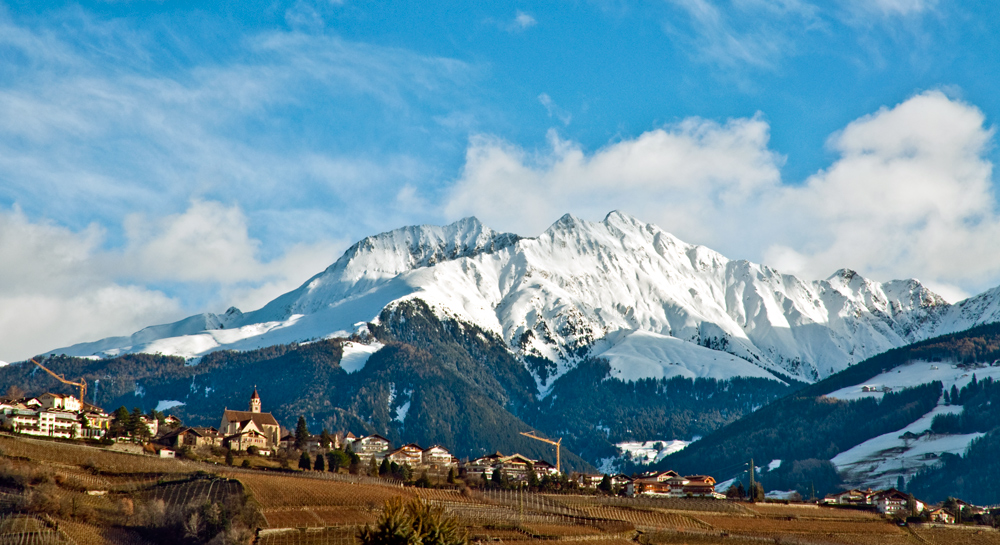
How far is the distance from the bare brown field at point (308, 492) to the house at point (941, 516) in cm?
9587

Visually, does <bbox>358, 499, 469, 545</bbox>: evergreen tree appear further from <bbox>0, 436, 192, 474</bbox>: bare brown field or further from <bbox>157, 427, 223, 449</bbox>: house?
<bbox>157, 427, 223, 449</bbox>: house

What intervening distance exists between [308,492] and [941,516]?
116625 mm

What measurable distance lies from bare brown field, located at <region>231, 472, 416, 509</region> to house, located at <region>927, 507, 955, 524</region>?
95875 mm

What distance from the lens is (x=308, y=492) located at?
5221 inches

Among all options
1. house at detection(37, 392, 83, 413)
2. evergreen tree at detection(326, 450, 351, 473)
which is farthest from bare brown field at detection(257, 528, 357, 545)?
house at detection(37, 392, 83, 413)

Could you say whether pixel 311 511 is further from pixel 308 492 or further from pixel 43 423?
pixel 43 423

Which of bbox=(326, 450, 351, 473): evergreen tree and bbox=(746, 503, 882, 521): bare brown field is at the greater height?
bbox=(326, 450, 351, 473): evergreen tree

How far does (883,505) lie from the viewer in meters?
190

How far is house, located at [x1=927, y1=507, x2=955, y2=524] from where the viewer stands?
586 ft

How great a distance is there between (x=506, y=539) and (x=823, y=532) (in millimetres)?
59408

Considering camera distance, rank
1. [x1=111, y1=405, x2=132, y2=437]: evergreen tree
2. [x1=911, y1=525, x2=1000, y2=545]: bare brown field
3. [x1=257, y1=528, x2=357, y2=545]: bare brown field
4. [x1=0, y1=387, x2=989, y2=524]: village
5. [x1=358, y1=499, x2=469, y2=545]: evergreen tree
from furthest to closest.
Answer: [x1=111, y1=405, x2=132, y2=437]: evergreen tree < [x1=911, y1=525, x2=1000, y2=545]: bare brown field < [x1=0, y1=387, x2=989, y2=524]: village < [x1=257, y1=528, x2=357, y2=545]: bare brown field < [x1=358, y1=499, x2=469, y2=545]: evergreen tree

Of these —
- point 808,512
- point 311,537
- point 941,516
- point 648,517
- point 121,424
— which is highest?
point 121,424

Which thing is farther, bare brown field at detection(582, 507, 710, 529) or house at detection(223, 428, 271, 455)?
house at detection(223, 428, 271, 455)

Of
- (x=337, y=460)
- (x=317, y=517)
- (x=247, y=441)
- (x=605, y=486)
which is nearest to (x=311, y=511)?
(x=317, y=517)
